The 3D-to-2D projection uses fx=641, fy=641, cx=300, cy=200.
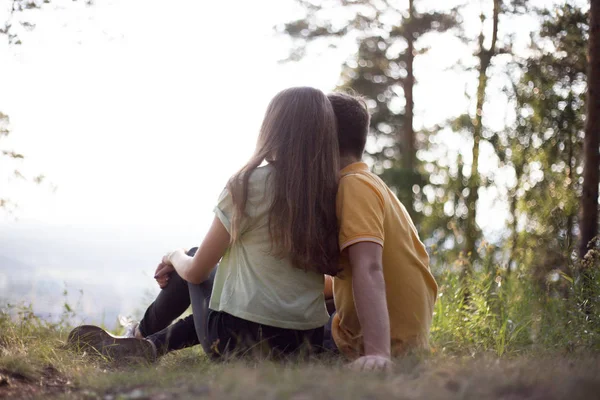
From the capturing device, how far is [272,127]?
9.11ft

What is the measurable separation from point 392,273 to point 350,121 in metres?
0.71

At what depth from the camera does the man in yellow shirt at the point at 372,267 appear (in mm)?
2451

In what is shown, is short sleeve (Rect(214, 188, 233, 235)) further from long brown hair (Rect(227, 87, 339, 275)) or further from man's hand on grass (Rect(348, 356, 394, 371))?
man's hand on grass (Rect(348, 356, 394, 371))

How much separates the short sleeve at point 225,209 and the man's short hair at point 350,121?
0.58 meters

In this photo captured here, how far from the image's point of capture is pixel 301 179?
2658mm

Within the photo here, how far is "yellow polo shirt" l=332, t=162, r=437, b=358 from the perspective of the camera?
2627 mm

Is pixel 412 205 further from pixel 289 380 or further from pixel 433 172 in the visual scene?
pixel 289 380

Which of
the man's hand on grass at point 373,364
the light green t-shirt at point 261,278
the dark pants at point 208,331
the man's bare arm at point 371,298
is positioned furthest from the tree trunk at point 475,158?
the man's hand on grass at point 373,364

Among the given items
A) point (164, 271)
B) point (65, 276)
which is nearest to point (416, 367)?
point (164, 271)

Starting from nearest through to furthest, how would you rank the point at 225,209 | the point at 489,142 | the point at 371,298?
1. the point at 371,298
2. the point at 225,209
3. the point at 489,142

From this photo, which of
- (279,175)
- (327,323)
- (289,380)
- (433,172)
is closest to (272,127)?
(279,175)

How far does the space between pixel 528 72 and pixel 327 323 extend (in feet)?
23.4

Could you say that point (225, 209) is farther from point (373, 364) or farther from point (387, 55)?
point (387, 55)

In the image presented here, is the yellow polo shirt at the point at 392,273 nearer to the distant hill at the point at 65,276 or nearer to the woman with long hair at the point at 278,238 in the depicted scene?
the woman with long hair at the point at 278,238
